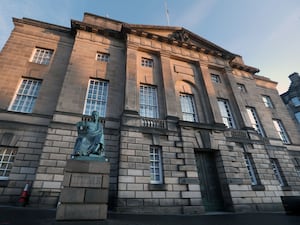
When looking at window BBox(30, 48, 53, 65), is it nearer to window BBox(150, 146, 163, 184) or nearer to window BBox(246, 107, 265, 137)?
window BBox(150, 146, 163, 184)

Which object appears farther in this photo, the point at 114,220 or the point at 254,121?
the point at 254,121

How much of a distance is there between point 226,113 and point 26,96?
16.3 meters

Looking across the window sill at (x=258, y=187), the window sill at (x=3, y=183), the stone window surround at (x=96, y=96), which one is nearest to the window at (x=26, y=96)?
the stone window surround at (x=96, y=96)

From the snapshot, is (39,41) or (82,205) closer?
(82,205)

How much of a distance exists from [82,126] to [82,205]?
2977mm

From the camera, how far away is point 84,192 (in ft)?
19.4

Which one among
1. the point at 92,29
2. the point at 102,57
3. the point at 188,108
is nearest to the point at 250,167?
the point at 188,108

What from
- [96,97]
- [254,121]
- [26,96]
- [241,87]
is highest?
Answer: [241,87]

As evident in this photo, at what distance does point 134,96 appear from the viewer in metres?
12.2

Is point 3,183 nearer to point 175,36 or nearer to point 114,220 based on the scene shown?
point 114,220

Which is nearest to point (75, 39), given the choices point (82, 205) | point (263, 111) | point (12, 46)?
point (12, 46)

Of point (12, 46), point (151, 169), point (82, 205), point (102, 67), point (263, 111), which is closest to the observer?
point (82, 205)

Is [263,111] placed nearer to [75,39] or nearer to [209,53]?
[209,53]

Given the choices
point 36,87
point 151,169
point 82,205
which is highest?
point 36,87
